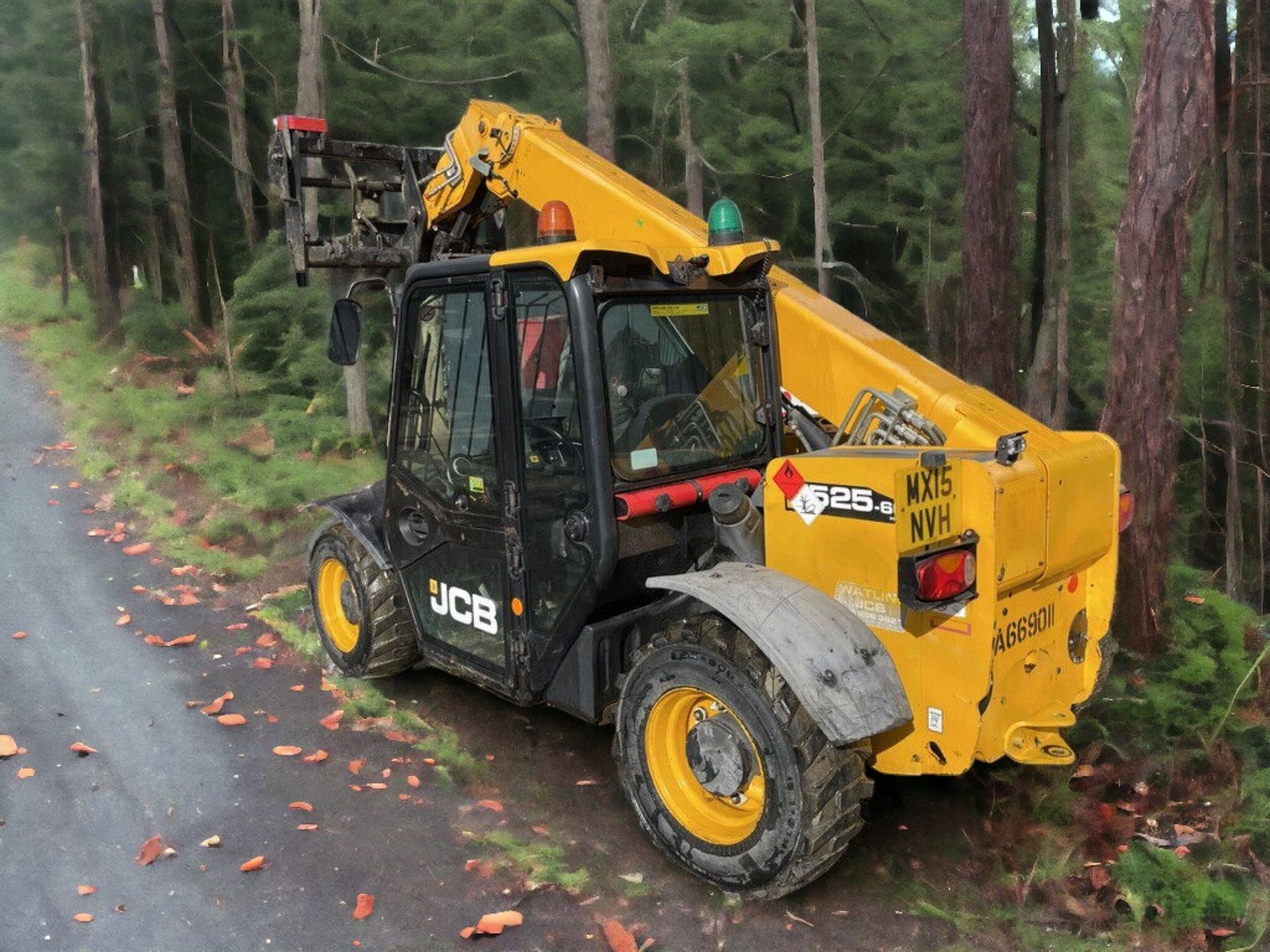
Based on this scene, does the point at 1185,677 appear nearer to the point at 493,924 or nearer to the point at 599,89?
the point at 493,924

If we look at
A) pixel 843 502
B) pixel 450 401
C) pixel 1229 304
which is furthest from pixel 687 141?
pixel 843 502

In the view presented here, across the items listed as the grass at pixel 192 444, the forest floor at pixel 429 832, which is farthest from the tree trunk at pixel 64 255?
the forest floor at pixel 429 832

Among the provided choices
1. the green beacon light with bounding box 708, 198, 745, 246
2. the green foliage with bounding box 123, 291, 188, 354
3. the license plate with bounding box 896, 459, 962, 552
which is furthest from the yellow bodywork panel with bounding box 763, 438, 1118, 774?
the green foliage with bounding box 123, 291, 188, 354

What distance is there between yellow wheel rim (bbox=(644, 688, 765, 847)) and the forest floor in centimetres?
26

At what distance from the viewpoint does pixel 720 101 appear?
47.3 feet

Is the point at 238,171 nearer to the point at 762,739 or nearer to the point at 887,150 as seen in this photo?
the point at 887,150

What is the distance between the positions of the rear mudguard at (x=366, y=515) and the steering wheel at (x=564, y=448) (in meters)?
1.62

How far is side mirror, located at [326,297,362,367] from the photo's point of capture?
4.77 meters

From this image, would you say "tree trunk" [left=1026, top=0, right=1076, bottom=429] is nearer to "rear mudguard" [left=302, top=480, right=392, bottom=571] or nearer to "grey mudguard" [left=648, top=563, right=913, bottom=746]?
"rear mudguard" [left=302, top=480, right=392, bottom=571]

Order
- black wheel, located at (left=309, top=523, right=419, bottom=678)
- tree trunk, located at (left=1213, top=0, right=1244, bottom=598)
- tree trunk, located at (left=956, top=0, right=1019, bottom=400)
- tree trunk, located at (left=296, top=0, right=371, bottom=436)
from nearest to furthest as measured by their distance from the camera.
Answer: black wheel, located at (left=309, top=523, right=419, bottom=678)
tree trunk, located at (left=956, top=0, right=1019, bottom=400)
tree trunk, located at (left=296, top=0, right=371, bottom=436)
tree trunk, located at (left=1213, top=0, right=1244, bottom=598)

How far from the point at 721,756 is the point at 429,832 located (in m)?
1.48

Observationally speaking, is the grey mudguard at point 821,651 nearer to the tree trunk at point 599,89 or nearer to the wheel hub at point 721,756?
the wheel hub at point 721,756

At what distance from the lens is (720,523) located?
4.05 meters

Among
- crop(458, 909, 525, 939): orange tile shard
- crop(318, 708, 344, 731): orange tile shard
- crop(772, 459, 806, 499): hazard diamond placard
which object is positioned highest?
crop(772, 459, 806, 499): hazard diamond placard
